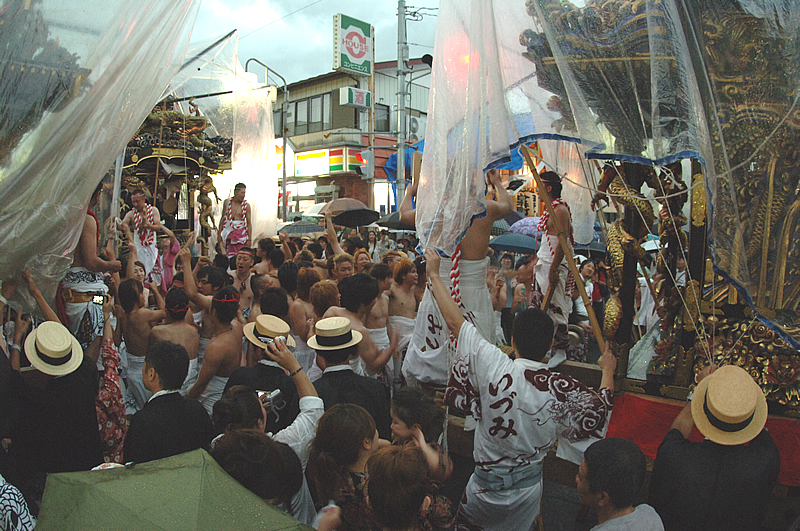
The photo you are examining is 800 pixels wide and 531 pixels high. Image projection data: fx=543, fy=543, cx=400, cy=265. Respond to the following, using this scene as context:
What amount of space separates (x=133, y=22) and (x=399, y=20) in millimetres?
12856

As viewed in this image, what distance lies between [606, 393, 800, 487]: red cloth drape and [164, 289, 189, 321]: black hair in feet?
10.7

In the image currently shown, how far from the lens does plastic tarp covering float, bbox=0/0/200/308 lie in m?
2.75

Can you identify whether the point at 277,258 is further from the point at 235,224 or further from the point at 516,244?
the point at 235,224

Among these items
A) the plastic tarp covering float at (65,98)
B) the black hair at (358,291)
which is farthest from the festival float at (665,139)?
the plastic tarp covering float at (65,98)

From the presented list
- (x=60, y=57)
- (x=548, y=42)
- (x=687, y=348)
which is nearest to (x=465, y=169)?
(x=548, y=42)

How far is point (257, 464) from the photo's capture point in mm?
1942

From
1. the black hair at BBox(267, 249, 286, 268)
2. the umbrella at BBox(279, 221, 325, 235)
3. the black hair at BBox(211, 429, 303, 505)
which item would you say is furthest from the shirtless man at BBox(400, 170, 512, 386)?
the umbrella at BBox(279, 221, 325, 235)

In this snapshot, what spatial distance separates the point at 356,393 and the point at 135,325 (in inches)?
95.4

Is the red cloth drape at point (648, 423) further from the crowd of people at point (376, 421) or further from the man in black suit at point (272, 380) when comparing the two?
the man in black suit at point (272, 380)

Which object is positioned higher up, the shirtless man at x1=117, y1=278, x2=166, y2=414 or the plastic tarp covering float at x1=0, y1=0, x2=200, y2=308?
the plastic tarp covering float at x1=0, y1=0, x2=200, y2=308

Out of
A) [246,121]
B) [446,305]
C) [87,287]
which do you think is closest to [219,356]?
[87,287]

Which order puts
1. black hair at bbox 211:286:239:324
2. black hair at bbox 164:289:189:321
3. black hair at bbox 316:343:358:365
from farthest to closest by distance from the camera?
1. black hair at bbox 164:289:189:321
2. black hair at bbox 211:286:239:324
3. black hair at bbox 316:343:358:365

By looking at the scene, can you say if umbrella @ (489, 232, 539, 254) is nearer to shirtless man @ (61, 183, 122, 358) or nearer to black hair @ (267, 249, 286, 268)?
black hair @ (267, 249, 286, 268)

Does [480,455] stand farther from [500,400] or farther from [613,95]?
[613,95]
